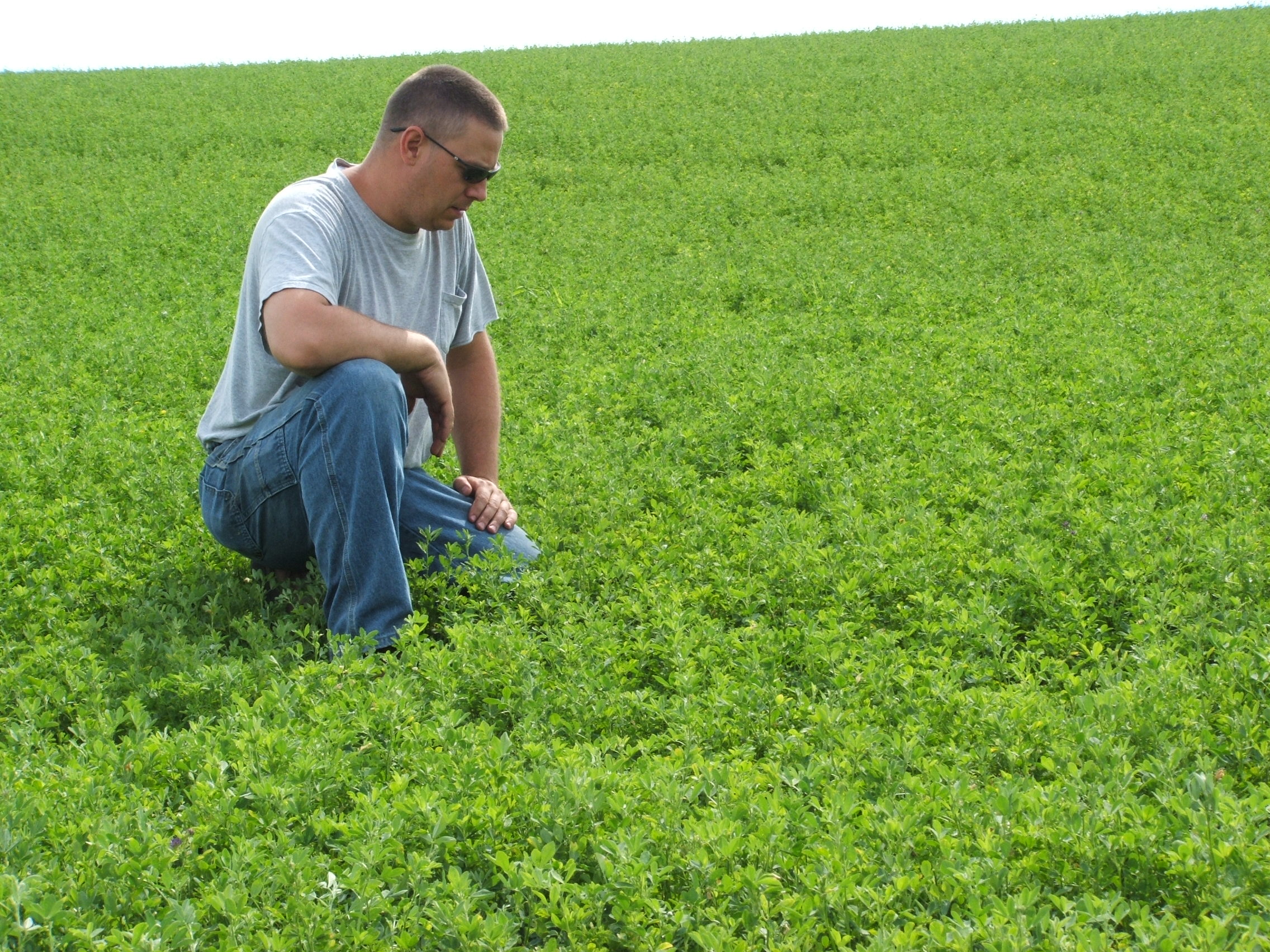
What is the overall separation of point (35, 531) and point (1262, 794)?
5202 millimetres

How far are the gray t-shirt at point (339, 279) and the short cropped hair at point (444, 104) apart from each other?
0.42m

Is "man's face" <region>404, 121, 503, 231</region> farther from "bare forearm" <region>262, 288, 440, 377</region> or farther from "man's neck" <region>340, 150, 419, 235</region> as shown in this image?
"bare forearm" <region>262, 288, 440, 377</region>

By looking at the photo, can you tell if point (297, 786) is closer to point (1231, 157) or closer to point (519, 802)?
point (519, 802)

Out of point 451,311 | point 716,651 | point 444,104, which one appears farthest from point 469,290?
point 716,651

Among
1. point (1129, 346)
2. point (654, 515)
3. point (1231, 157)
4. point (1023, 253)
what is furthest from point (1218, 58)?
point (654, 515)

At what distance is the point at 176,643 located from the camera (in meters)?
4.18

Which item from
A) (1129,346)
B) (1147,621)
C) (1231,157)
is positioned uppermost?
(1231,157)

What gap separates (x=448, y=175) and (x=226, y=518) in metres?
1.62

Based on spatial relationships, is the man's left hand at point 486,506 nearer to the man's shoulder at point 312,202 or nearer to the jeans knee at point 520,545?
the jeans knee at point 520,545

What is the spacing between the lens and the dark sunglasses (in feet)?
14.1

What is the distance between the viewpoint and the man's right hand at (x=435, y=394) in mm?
4375

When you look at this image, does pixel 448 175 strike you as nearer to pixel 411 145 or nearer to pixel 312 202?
pixel 411 145

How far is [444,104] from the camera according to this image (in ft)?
14.0

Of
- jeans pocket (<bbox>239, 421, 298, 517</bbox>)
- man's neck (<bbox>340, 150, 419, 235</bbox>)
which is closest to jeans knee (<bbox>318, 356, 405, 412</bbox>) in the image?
jeans pocket (<bbox>239, 421, 298, 517</bbox>)
